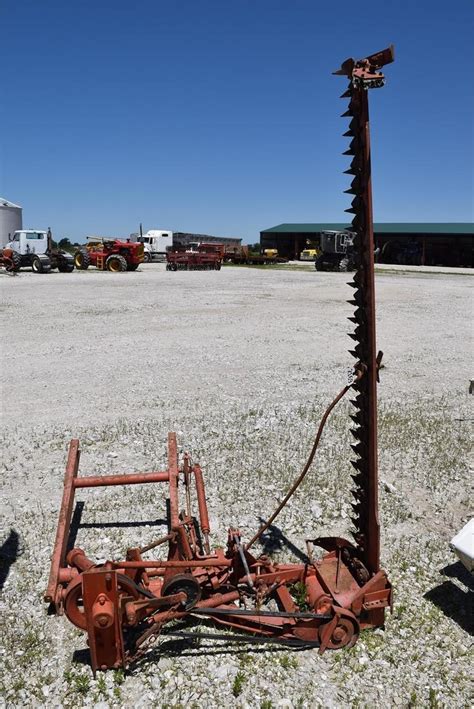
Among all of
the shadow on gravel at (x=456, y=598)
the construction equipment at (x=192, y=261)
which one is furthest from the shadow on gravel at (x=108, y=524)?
the construction equipment at (x=192, y=261)

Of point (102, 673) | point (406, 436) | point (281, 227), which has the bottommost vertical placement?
point (102, 673)

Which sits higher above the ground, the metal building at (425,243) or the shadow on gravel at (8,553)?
the metal building at (425,243)

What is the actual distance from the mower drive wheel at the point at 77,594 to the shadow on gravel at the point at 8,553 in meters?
1.08

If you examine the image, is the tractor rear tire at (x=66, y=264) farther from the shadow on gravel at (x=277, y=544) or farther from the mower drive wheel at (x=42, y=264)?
the shadow on gravel at (x=277, y=544)

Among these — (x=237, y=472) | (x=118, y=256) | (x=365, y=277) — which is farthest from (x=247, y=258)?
(x=365, y=277)

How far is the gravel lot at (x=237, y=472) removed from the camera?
117 inches

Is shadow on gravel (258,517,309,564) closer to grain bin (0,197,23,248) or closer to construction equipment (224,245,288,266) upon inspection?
construction equipment (224,245,288,266)

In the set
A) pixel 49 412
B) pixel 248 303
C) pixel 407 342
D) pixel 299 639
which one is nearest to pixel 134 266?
pixel 248 303

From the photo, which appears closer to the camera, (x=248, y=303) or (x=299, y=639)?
(x=299, y=639)

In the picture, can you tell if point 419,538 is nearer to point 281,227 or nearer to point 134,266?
point 134,266

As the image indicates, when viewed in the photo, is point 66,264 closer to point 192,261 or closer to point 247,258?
point 192,261

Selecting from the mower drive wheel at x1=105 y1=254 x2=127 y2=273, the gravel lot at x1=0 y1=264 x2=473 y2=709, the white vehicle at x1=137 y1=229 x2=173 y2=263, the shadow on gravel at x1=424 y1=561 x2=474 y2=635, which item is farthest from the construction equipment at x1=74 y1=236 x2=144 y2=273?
Result: the shadow on gravel at x1=424 y1=561 x2=474 y2=635

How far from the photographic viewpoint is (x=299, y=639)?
10.2ft

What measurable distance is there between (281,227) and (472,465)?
59761 mm
